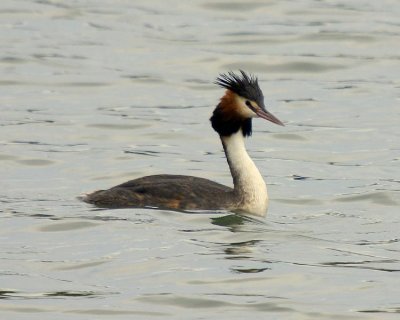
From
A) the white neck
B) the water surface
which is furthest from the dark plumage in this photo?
the water surface

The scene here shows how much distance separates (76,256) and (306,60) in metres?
10.9

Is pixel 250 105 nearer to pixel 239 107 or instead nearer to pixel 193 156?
pixel 239 107

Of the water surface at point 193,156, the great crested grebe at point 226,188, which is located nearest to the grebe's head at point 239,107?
the great crested grebe at point 226,188

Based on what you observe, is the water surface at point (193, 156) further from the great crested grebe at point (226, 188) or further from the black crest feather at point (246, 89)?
the black crest feather at point (246, 89)

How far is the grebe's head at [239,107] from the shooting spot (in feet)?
47.8

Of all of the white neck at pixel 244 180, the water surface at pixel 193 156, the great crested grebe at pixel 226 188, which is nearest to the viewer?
the water surface at pixel 193 156

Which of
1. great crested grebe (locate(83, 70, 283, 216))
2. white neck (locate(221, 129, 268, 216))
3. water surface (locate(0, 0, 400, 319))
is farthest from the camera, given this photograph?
white neck (locate(221, 129, 268, 216))

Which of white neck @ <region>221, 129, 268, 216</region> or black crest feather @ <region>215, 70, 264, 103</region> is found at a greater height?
black crest feather @ <region>215, 70, 264, 103</region>

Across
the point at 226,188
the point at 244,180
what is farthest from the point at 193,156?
the point at 244,180

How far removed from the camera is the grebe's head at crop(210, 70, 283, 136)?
574 inches

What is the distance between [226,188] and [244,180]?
0.21 metres

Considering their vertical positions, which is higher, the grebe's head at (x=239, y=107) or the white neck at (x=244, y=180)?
the grebe's head at (x=239, y=107)

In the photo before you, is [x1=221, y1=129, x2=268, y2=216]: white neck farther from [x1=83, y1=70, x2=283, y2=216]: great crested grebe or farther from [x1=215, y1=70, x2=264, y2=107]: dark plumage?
[x1=215, y1=70, x2=264, y2=107]: dark plumage

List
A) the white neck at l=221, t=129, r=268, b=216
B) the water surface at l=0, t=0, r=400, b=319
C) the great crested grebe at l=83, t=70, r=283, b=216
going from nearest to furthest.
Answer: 1. the water surface at l=0, t=0, r=400, b=319
2. the great crested grebe at l=83, t=70, r=283, b=216
3. the white neck at l=221, t=129, r=268, b=216
